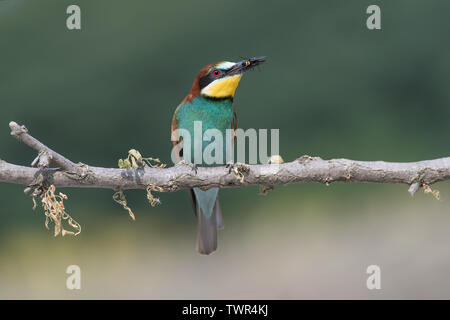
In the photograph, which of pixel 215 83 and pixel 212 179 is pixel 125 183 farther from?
Answer: pixel 215 83

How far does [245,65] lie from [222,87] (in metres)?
0.11

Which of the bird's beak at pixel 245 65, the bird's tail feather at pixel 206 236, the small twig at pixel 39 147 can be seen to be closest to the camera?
the small twig at pixel 39 147

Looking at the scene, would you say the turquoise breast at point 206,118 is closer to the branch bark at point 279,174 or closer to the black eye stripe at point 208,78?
the black eye stripe at point 208,78

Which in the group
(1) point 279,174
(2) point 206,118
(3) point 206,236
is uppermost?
(2) point 206,118

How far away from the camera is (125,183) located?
1.41 metres

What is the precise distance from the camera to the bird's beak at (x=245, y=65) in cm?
183

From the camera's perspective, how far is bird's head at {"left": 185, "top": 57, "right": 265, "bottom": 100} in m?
1.85

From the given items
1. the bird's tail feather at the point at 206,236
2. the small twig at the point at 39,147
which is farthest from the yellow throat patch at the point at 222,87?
the small twig at the point at 39,147

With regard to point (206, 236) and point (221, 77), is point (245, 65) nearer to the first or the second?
point (221, 77)

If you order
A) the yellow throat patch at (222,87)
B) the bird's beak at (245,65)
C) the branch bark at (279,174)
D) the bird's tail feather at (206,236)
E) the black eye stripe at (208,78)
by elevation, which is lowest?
the bird's tail feather at (206,236)

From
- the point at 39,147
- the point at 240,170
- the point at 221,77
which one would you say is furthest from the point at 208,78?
the point at 39,147

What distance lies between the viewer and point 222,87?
190 centimetres

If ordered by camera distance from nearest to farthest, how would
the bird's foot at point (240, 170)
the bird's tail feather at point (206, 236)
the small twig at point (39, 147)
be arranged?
the small twig at point (39, 147) < the bird's foot at point (240, 170) < the bird's tail feather at point (206, 236)

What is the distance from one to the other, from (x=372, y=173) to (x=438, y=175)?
0.57 feet
